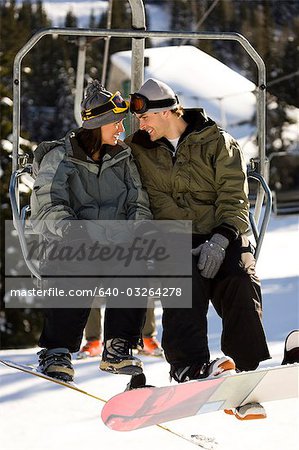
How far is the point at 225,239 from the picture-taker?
369cm

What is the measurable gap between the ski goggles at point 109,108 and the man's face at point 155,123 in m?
0.07

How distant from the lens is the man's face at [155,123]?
3.83 meters

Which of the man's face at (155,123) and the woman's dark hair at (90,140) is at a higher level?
the man's face at (155,123)

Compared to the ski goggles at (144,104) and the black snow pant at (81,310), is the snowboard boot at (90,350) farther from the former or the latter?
the ski goggles at (144,104)

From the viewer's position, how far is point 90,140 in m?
3.83

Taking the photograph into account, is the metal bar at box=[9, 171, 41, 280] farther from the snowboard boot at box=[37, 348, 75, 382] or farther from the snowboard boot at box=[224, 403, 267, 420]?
the snowboard boot at box=[224, 403, 267, 420]

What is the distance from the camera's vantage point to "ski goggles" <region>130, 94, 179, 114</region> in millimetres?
3805

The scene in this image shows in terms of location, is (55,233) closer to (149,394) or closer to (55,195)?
(55,195)

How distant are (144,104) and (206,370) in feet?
3.34

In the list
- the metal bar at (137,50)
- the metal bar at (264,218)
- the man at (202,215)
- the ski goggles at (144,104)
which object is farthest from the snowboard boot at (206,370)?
the metal bar at (137,50)

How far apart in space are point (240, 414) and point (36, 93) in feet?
125

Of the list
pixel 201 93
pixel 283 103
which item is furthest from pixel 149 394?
pixel 283 103

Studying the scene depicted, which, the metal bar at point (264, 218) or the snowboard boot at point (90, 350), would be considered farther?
the snowboard boot at point (90, 350)

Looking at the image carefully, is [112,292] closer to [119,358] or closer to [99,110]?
[119,358]
